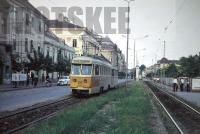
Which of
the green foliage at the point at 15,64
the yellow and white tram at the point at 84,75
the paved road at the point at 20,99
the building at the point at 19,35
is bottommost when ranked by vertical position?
the paved road at the point at 20,99

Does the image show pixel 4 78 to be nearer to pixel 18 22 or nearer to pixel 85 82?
pixel 18 22

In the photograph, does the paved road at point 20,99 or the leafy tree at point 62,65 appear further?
the leafy tree at point 62,65

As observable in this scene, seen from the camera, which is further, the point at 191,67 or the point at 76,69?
the point at 191,67

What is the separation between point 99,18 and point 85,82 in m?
7.50

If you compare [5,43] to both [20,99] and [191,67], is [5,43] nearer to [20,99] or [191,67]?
[20,99]

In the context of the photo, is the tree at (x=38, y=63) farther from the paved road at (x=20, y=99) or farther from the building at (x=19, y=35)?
the paved road at (x=20, y=99)

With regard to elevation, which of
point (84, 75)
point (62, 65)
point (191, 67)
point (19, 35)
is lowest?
point (84, 75)

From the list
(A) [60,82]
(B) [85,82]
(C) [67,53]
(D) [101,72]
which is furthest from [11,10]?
(C) [67,53]

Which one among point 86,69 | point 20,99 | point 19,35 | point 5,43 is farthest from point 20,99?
point 19,35

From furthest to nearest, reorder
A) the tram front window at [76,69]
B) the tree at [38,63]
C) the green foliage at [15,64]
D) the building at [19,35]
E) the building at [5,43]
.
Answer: the tree at [38,63], the building at [19,35], the building at [5,43], the green foliage at [15,64], the tram front window at [76,69]

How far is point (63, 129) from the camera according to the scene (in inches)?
450

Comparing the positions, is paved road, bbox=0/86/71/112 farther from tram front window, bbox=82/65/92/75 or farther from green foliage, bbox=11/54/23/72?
green foliage, bbox=11/54/23/72

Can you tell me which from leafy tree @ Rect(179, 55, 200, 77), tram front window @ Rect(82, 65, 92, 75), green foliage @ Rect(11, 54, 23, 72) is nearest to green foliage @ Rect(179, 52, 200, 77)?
leafy tree @ Rect(179, 55, 200, 77)

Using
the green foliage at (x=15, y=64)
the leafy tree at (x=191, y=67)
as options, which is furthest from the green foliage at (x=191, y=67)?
the green foliage at (x=15, y=64)
